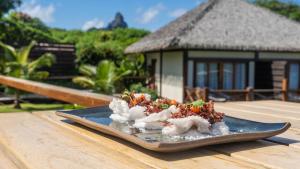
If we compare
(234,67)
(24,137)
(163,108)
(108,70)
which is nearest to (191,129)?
(163,108)

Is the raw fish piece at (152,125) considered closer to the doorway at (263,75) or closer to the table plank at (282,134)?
the table plank at (282,134)

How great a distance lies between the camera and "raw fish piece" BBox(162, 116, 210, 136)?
4.90ft

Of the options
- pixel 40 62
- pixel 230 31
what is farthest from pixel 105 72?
pixel 230 31

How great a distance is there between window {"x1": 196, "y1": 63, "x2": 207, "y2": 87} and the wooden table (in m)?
13.2

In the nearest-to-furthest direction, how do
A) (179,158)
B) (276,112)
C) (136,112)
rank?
1. (179,158)
2. (136,112)
3. (276,112)

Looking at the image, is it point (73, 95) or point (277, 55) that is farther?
point (277, 55)

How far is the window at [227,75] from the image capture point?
15727 millimetres

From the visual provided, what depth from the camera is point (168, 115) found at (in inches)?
64.1

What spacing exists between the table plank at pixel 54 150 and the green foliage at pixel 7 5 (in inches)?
689

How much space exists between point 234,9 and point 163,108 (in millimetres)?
16798

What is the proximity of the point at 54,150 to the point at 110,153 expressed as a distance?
0.22 m

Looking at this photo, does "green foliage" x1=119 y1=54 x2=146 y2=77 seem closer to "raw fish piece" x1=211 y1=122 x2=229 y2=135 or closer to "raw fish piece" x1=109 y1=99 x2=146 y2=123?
"raw fish piece" x1=109 y1=99 x2=146 y2=123

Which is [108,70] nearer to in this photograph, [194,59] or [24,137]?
[194,59]

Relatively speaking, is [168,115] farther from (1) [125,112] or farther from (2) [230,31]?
(2) [230,31]
